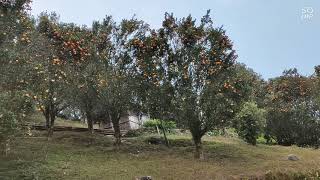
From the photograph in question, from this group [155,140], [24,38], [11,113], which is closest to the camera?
[11,113]

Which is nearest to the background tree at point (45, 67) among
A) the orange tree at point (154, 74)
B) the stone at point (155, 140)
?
the orange tree at point (154, 74)

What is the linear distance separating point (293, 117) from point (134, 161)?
24.4 meters

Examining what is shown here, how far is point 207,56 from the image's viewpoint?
28.5m

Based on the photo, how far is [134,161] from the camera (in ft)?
84.6

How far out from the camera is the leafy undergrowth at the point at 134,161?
72.6ft

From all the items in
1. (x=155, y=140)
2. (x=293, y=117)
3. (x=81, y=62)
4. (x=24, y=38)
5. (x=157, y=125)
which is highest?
(x=81, y=62)

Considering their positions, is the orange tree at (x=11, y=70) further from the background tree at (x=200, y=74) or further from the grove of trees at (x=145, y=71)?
the background tree at (x=200, y=74)

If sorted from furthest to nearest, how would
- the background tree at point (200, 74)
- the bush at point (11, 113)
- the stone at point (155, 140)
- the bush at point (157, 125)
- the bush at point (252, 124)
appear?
the bush at point (157, 125) < the bush at point (252, 124) < the stone at point (155, 140) < the background tree at point (200, 74) < the bush at point (11, 113)

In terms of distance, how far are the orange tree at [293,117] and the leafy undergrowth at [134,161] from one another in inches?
485

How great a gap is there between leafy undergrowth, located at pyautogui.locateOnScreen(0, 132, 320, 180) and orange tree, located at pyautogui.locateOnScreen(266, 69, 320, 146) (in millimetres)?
12315

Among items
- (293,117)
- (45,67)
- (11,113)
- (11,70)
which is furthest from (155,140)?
(11,113)

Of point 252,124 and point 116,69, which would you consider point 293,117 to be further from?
point 116,69

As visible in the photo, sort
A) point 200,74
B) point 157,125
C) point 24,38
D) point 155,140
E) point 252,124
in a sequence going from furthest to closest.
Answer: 1. point 157,125
2. point 252,124
3. point 155,140
4. point 200,74
5. point 24,38

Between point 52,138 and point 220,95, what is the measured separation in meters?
11.6
